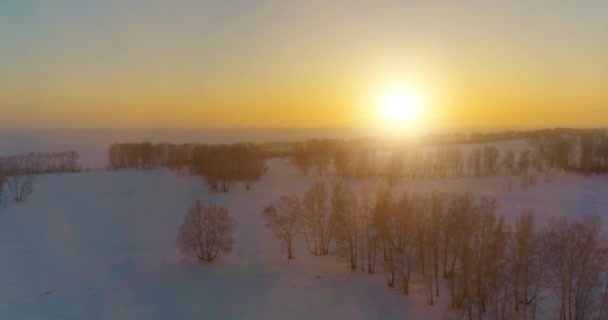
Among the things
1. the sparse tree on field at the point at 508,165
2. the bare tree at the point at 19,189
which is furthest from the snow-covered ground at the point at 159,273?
the sparse tree on field at the point at 508,165

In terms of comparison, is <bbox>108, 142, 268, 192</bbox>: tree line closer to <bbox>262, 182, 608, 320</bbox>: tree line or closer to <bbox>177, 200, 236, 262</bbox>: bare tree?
<bbox>262, 182, 608, 320</bbox>: tree line

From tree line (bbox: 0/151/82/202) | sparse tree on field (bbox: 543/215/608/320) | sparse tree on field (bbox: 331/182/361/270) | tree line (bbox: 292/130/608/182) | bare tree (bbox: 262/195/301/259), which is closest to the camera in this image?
sparse tree on field (bbox: 543/215/608/320)

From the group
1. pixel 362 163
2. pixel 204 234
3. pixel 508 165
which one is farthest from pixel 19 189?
pixel 508 165

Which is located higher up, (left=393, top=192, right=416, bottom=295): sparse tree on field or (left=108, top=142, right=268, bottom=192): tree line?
(left=108, top=142, right=268, bottom=192): tree line

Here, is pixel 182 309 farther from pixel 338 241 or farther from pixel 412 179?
pixel 412 179

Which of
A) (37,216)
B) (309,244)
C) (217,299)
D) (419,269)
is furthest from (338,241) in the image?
(37,216)

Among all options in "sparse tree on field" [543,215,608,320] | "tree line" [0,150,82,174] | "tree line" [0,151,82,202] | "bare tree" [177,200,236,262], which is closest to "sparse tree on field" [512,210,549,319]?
"sparse tree on field" [543,215,608,320]

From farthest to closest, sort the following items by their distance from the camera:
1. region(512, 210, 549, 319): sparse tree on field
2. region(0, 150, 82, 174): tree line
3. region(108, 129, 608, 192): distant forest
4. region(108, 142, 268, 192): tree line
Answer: region(0, 150, 82, 174): tree line
region(108, 129, 608, 192): distant forest
region(108, 142, 268, 192): tree line
region(512, 210, 549, 319): sparse tree on field

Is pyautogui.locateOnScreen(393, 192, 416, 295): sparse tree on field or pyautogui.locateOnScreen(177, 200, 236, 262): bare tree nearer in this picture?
pyautogui.locateOnScreen(393, 192, 416, 295): sparse tree on field
